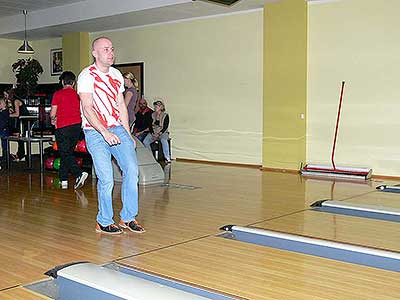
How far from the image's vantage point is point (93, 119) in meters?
3.63

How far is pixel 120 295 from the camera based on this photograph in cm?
234

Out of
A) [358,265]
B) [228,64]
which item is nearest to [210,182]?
[228,64]

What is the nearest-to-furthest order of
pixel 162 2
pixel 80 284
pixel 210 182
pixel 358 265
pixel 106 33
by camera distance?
pixel 80 284 < pixel 358 265 < pixel 210 182 < pixel 162 2 < pixel 106 33

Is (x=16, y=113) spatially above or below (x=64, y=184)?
above

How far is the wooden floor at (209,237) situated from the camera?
281 cm

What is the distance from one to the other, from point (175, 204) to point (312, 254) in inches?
81.6

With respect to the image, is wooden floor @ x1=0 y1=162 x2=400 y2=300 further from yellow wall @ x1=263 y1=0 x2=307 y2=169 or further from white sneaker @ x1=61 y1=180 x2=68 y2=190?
yellow wall @ x1=263 y1=0 x2=307 y2=169

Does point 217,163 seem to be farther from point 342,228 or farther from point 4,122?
point 342,228

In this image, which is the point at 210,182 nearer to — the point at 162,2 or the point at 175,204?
the point at 175,204

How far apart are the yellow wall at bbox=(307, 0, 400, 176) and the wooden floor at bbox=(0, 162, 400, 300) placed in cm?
110

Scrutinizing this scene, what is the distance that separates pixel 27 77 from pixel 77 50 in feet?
4.24

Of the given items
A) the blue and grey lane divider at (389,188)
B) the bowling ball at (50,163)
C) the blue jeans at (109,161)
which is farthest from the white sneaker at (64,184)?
the blue and grey lane divider at (389,188)

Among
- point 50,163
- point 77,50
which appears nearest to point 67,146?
point 50,163

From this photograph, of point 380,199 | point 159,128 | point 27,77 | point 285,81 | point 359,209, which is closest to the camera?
point 359,209
